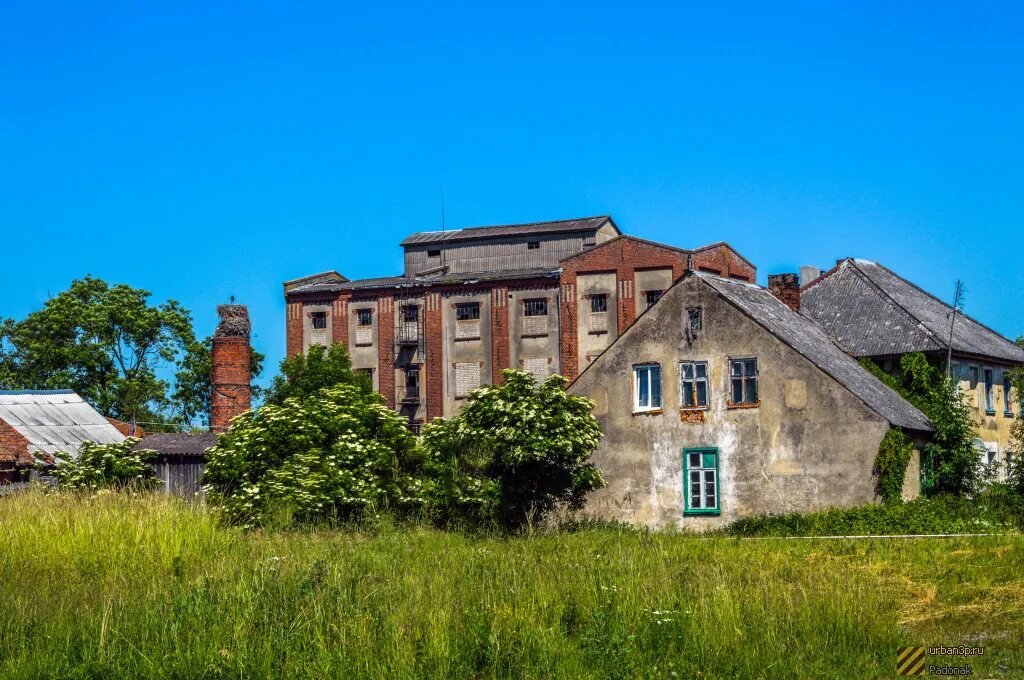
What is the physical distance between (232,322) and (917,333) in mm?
26446

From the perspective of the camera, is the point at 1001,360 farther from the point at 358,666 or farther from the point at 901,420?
the point at 358,666

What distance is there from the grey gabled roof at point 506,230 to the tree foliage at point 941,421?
35.6m

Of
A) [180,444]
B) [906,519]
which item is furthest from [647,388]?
[180,444]

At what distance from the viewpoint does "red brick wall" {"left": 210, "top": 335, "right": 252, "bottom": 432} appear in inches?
1951

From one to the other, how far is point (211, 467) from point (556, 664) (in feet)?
64.1

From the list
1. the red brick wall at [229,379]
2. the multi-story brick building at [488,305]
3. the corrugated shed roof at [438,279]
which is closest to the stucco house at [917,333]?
the multi-story brick building at [488,305]

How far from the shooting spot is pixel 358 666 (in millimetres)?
12797

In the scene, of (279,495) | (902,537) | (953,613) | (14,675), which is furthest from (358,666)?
Result: (279,495)

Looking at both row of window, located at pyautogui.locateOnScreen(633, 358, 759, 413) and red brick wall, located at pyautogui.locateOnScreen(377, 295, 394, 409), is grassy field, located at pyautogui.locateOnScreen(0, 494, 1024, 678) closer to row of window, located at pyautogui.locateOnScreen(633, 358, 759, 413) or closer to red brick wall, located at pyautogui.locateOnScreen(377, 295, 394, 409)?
row of window, located at pyautogui.locateOnScreen(633, 358, 759, 413)

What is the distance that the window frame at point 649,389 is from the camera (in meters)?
33.3

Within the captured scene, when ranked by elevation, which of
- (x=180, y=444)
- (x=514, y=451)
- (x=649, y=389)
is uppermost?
(x=649, y=389)

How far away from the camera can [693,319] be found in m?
33.4

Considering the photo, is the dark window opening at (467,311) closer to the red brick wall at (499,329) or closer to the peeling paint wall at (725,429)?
the red brick wall at (499,329)

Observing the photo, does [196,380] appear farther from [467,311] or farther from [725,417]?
[725,417]
